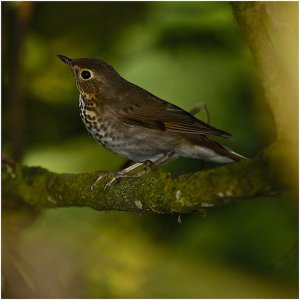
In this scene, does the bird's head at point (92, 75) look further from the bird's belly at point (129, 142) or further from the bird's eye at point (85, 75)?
the bird's belly at point (129, 142)

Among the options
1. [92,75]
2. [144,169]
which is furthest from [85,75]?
[144,169]

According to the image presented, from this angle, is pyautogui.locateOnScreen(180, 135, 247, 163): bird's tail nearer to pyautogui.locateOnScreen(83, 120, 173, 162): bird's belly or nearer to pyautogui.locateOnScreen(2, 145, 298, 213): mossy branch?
pyautogui.locateOnScreen(83, 120, 173, 162): bird's belly

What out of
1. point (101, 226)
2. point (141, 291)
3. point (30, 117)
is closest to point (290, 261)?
point (141, 291)

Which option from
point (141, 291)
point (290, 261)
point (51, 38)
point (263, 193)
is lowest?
point (141, 291)

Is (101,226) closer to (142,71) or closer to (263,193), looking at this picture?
(142,71)

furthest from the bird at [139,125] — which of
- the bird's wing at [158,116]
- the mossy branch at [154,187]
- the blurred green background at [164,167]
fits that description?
the mossy branch at [154,187]

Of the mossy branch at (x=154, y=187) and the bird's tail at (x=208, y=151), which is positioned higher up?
the bird's tail at (x=208, y=151)
